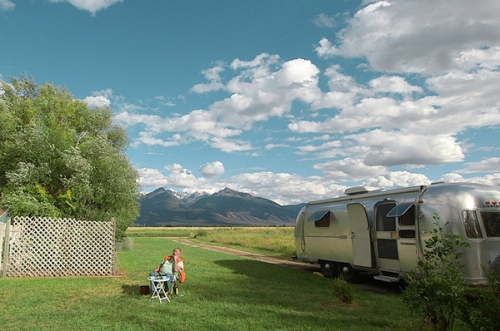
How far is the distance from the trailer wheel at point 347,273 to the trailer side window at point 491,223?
14.6ft

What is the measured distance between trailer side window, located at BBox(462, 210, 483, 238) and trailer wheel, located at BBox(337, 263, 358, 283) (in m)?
4.27

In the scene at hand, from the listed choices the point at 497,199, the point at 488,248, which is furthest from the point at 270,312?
the point at 497,199

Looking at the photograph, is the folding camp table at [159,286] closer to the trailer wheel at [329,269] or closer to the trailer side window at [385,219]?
the trailer side window at [385,219]

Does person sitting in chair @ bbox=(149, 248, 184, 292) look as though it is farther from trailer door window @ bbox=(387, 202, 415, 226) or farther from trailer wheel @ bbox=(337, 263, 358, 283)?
trailer wheel @ bbox=(337, 263, 358, 283)

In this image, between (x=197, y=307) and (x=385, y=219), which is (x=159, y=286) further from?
(x=385, y=219)

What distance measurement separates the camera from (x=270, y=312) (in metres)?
7.82

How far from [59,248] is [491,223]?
41.5ft

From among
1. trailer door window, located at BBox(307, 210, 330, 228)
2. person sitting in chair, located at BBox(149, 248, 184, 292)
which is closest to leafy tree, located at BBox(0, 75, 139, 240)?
person sitting in chair, located at BBox(149, 248, 184, 292)

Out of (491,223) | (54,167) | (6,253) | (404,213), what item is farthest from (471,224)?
(54,167)

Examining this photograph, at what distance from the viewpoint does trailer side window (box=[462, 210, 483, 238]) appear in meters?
9.11

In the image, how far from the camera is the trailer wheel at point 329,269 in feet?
44.5

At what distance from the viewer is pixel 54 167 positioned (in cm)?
1727

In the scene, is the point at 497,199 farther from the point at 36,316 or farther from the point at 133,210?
the point at 133,210

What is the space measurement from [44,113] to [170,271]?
16492 mm
